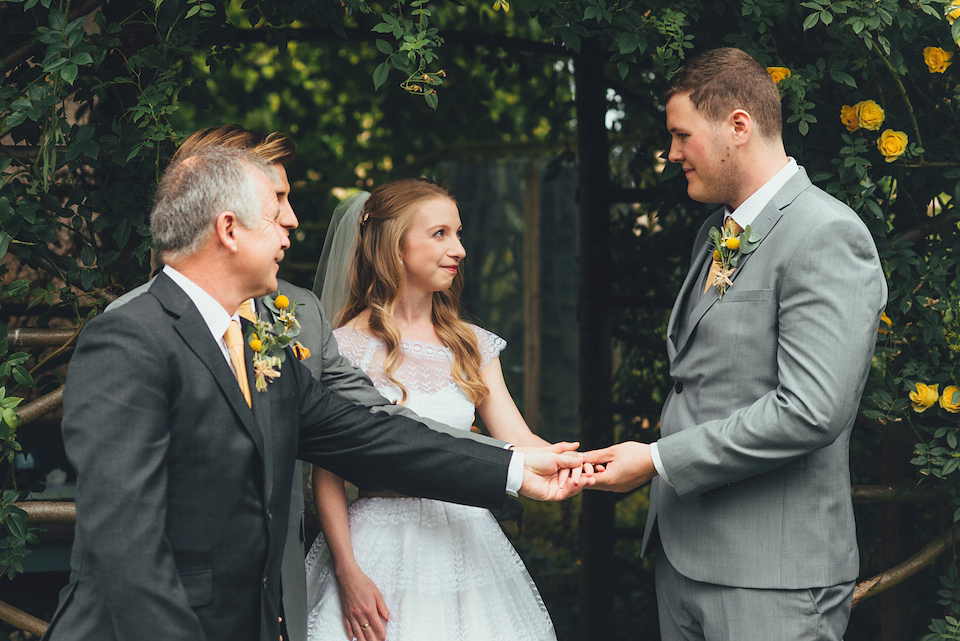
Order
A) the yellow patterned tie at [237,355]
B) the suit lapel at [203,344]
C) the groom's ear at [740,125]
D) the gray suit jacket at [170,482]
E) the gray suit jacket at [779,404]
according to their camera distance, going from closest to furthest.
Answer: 1. the gray suit jacket at [170,482]
2. the suit lapel at [203,344]
3. the yellow patterned tie at [237,355]
4. the gray suit jacket at [779,404]
5. the groom's ear at [740,125]

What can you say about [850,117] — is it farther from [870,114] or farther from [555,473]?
[555,473]

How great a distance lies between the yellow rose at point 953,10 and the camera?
2.65 metres

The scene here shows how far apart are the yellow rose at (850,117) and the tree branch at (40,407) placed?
103 inches

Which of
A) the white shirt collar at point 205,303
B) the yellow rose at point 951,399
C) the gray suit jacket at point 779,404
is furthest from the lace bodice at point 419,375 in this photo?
the yellow rose at point 951,399

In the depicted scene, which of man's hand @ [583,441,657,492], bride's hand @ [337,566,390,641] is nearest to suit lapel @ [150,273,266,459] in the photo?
bride's hand @ [337,566,390,641]

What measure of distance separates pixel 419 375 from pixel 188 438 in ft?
3.69

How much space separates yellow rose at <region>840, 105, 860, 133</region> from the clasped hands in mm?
1228

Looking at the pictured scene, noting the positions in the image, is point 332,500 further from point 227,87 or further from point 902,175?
point 227,87

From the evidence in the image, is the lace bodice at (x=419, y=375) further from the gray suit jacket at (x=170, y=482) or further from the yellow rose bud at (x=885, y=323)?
the yellow rose bud at (x=885, y=323)

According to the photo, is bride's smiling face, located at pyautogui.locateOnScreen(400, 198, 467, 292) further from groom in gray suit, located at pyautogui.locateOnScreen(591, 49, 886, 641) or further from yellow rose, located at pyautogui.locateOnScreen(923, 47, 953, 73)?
yellow rose, located at pyautogui.locateOnScreen(923, 47, 953, 73)

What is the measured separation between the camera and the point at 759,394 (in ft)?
8.04

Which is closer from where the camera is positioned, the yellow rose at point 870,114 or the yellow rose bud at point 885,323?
the yellow rose at point 870,114

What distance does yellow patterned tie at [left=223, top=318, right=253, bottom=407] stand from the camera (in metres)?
2.12

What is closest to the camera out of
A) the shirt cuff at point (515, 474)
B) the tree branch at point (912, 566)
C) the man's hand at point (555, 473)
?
the shirt cuff at point (515, 474)
